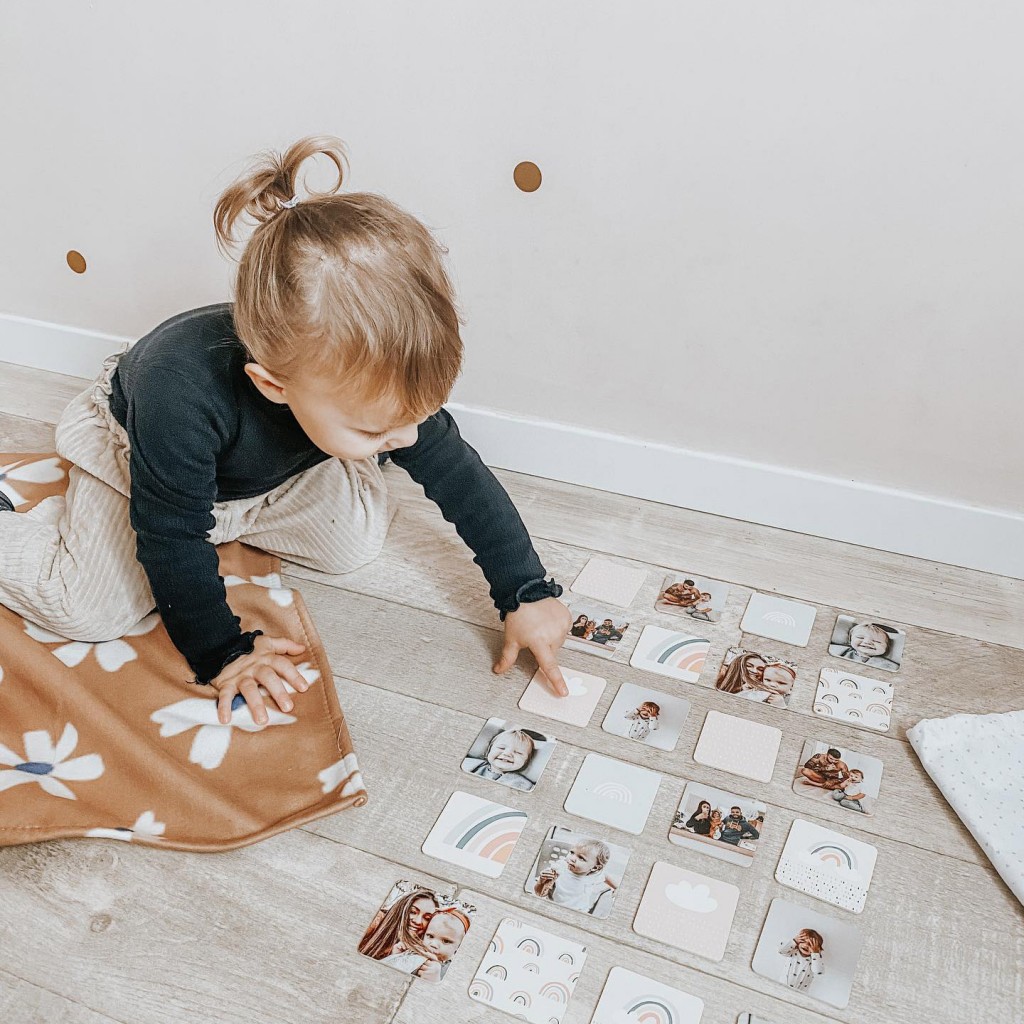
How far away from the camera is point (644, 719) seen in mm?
1087

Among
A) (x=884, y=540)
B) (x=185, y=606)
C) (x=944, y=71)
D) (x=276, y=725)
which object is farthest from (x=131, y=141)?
(x=884, y=540)

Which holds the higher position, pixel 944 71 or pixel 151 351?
pixel 944 71

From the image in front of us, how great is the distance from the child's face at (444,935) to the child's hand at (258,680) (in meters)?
0.30

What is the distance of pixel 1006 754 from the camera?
3.42 ft

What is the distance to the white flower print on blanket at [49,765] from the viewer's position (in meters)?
0.97

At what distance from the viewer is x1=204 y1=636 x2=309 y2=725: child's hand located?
41.8 inches

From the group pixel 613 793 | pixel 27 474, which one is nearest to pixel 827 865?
pixel 613 793

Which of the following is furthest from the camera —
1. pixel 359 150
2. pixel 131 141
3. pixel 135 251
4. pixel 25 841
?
pixel 135 251

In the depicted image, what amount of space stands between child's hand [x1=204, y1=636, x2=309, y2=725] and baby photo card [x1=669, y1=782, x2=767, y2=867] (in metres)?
0.44

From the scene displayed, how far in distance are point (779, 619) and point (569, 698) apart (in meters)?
0.31

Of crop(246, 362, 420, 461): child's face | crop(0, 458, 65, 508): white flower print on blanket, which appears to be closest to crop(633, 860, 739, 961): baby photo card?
crop(246, 362, 420, 461): child's face

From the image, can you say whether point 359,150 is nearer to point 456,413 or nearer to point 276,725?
point 456,413

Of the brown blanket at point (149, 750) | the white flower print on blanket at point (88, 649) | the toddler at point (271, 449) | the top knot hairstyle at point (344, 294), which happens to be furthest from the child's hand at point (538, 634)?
the white flower print on blanket at point (88, 649)

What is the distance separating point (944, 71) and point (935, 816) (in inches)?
30.7
